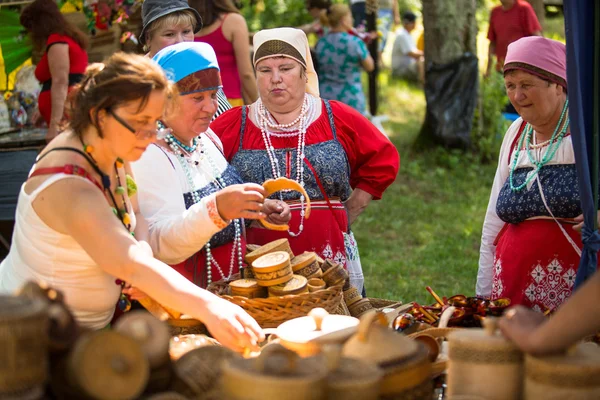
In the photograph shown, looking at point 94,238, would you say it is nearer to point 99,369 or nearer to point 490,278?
point 99,369

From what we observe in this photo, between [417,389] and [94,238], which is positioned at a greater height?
[94,238]

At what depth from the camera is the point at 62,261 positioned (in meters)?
2.43

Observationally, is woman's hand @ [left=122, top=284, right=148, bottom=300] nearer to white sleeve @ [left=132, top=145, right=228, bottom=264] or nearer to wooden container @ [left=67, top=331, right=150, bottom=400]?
white sleeve @ [left=132, top=145, right=228, bottom=264]

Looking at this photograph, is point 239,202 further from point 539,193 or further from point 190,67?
point 539,193

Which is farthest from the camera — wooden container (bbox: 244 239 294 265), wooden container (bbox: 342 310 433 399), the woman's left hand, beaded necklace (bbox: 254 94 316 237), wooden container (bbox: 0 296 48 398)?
beaded necklace (bbox: 254 94 316 237)

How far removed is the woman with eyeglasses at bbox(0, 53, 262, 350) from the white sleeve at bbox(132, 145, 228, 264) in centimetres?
33

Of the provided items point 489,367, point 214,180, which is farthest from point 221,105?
point 489,367

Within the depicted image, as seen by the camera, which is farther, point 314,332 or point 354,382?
point 314,332

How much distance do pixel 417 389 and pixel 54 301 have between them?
909 millimetres

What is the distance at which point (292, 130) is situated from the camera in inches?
145

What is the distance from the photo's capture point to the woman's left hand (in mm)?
3262

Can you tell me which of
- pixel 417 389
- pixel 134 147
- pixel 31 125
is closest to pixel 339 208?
pixel 134 147

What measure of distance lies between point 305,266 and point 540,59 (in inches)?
54.3

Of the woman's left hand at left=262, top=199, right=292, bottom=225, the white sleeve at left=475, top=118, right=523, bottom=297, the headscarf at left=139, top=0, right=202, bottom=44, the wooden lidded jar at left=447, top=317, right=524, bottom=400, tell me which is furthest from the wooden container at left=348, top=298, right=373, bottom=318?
the headscarf at left=139, top=0, right=202, bottom=44
